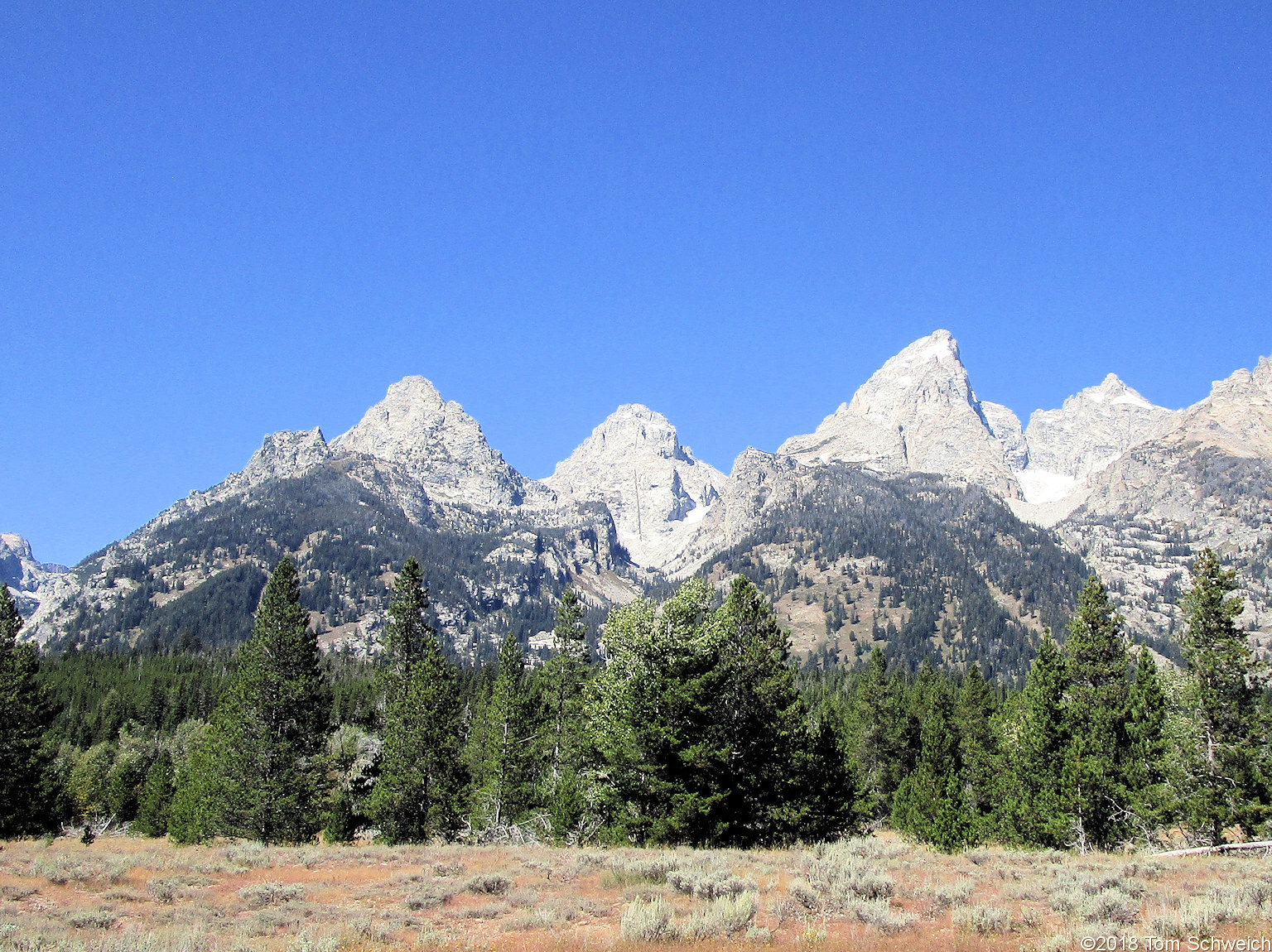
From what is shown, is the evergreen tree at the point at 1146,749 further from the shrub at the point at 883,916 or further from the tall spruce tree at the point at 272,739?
the tall spruce tree at the point at 272,739

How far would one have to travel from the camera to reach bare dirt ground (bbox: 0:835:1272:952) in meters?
13.7

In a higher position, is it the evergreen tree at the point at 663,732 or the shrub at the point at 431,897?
the evergreen tree at the point at 663,732

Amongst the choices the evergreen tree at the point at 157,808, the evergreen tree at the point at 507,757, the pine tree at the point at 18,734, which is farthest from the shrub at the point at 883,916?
the evergreen tree at the point at 157,808

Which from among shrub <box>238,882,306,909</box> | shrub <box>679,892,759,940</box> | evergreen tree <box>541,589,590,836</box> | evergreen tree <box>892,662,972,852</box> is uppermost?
evergreen tree <box>541,589,590,836</box>

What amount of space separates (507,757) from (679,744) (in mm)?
19931

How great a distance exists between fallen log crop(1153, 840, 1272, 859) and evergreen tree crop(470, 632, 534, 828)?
102ft

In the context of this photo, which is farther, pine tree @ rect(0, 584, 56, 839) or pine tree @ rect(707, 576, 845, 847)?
pine tree @ rect(0, 584, 56, 839)

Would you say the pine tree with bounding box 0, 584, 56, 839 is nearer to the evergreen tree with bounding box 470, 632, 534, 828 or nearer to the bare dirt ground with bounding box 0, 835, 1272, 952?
the bare dirt ground with bounding box 0, 835, 1272, 952

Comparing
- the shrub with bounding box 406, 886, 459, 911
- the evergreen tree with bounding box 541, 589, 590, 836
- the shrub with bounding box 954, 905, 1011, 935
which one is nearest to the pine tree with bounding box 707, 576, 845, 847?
the evergreen tree with bounding box 541, 589, 590, 836

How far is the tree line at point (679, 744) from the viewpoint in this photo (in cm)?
3089

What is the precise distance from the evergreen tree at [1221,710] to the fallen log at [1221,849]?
3.26 m

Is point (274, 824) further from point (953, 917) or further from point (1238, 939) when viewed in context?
point (1238, 939)

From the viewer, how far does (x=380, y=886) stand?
67.5ft

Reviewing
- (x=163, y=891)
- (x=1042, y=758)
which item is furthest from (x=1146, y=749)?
(x=163, y=891)
